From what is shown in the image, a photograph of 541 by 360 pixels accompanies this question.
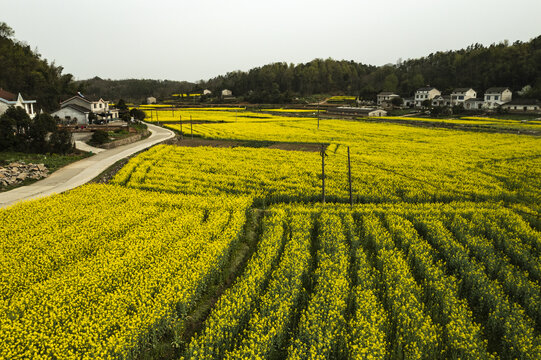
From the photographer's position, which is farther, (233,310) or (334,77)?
(334,77)

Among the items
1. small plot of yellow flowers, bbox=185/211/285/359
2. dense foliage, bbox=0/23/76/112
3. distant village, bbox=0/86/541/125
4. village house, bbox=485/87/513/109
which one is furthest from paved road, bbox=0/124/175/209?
village house, bbox=485/87/513/109

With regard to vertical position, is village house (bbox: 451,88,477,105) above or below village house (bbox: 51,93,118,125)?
above

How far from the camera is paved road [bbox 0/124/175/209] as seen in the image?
74.1 ft

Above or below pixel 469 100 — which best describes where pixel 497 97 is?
above

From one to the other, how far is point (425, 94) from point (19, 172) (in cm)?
11862

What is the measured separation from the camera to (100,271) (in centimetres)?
1247

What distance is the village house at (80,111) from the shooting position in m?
59.5

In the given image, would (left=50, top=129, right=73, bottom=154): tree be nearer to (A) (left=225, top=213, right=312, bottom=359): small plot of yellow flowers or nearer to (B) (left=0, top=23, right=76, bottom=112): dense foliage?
(A) (left=225, top=213, right=312, bottom=359): small plot of yellow flowers

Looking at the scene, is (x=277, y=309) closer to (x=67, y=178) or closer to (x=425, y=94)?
(x=67, y=178)

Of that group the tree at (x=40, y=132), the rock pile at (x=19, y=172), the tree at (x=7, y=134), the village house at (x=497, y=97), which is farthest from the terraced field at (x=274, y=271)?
the village house at (x=497, y=97)

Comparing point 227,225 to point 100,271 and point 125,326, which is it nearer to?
point 100,271

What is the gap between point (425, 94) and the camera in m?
115

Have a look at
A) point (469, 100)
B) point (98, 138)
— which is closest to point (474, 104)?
point (469, 100)

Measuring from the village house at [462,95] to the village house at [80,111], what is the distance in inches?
4030
